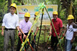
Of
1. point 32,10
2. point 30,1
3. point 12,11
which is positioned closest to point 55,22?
point 12,11

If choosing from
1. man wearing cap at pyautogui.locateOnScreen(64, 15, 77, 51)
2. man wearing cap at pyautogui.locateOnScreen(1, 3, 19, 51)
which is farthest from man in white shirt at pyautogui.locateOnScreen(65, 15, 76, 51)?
man wearing cap at pyautogui.locateOnScreen(1, 3, 19, 51)

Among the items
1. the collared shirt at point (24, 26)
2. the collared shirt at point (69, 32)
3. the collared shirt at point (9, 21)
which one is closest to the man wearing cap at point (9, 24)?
the collared shirt at point (9, 21)

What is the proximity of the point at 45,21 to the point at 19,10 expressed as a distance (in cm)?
145

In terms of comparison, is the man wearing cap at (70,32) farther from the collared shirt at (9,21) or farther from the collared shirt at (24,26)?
the collared shirt at (9,21)

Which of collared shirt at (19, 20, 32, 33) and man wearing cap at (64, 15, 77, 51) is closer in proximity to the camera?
man wearing cap at (64, 15, 77, 51)

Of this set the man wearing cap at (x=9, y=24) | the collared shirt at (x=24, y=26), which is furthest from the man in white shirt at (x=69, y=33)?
the man wearing cap at (x=9, y=24)

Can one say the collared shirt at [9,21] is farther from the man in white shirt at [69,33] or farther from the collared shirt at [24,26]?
the man in white shirt at [69,33]

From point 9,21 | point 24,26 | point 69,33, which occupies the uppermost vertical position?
point 9,21

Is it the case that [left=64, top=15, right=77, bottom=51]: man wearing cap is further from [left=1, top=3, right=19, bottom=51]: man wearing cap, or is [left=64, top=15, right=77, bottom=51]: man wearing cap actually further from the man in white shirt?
[left=1, top=3, right=19, bottom=51]: man wearing cap

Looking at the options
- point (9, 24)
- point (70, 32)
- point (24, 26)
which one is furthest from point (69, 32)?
point (9, 24)

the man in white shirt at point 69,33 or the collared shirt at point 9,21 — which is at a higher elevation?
the collared shirt at point 9,21

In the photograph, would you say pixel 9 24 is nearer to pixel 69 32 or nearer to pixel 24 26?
pixel 24 26

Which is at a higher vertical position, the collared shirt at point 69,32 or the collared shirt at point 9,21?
the collared shirt at point 9,21

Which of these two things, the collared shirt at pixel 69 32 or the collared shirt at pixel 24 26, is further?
the collared shirt at pixel 24 26
